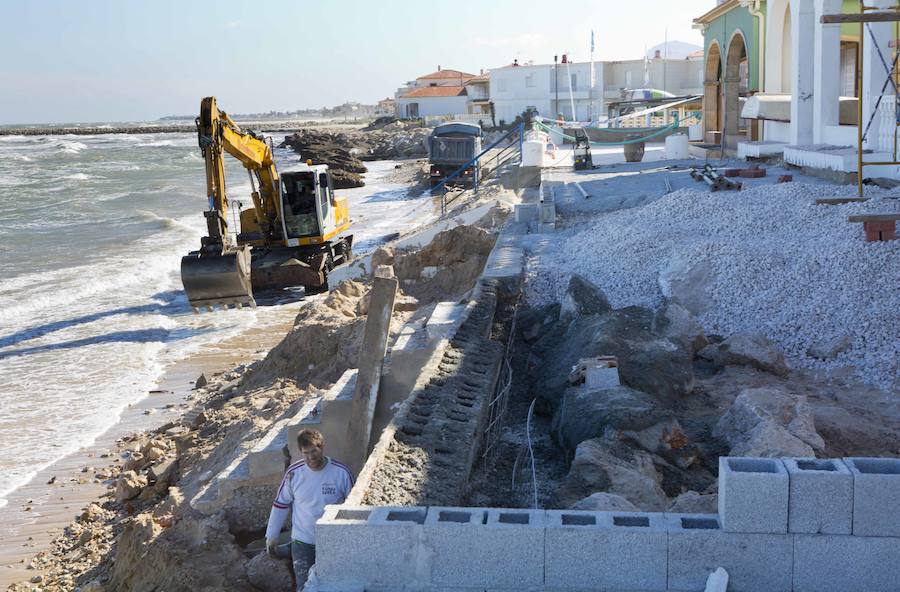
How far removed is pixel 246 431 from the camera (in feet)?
32.8

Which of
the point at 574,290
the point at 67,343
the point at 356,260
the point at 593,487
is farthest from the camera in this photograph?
the point at 356,260

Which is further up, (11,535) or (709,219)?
(709,219)

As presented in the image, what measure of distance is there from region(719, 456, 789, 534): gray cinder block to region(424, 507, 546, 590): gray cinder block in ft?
2.66

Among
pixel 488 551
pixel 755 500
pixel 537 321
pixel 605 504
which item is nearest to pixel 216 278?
pixel 537 321

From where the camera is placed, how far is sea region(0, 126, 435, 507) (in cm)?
1243

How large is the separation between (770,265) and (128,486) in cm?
683

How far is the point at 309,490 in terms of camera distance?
5281 mm

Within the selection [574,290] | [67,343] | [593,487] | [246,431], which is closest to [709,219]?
[574,290]

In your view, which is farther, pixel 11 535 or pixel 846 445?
pixel 11 535

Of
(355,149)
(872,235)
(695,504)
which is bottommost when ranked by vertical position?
(695,504)

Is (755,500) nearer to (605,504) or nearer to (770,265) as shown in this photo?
(605,504)

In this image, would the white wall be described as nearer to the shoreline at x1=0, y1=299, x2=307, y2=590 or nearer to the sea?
the sea

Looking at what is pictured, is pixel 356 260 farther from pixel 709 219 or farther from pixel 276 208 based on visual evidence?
pixel 709 219

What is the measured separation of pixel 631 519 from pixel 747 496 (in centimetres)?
51
